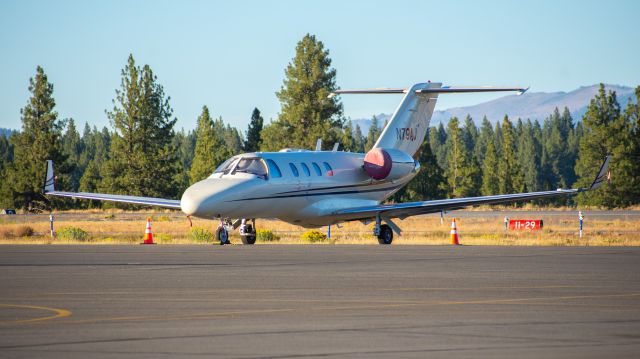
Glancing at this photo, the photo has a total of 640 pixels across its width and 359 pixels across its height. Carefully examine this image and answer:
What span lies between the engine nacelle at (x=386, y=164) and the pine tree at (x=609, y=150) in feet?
166

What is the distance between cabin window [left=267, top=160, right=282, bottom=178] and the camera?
29750 millimetres

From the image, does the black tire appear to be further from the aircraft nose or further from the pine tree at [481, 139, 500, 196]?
the pine tree at [481, 139, 500, 196]

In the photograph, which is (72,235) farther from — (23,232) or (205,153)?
(205,153)

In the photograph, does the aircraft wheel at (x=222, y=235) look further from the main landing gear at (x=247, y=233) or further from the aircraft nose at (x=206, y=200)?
the aircraft nose at (x=206, y=200)

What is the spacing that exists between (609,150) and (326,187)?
5641 centimetres

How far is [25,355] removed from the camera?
902cm

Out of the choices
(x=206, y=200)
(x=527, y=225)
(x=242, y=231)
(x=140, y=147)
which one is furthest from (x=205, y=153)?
(x=206, y=200)

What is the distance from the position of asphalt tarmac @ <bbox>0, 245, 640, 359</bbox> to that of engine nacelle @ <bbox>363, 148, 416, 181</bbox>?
1177 centimetres

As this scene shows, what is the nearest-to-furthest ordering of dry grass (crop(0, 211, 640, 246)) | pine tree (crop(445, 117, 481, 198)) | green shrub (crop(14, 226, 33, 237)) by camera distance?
1. dry grass (crop(0, 211, 640, 246))
2. green shrub (crop(14, 226, 33, 237))
3. pine tree (crop(445, 117, 481, 198))

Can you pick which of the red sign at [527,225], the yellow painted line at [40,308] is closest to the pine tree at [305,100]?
the red sign at [527,225]

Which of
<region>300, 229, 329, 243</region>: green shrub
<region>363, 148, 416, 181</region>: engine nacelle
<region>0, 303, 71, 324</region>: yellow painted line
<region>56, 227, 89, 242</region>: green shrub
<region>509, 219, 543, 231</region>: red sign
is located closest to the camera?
<region>0, 303, 71, 324</region>: yellow painted line

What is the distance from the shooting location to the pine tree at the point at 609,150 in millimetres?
81375

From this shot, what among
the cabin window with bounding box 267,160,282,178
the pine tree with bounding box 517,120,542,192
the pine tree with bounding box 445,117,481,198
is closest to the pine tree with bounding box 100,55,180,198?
the pine tree with bounding box 445,117,481,198

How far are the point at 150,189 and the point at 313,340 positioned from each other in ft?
246
